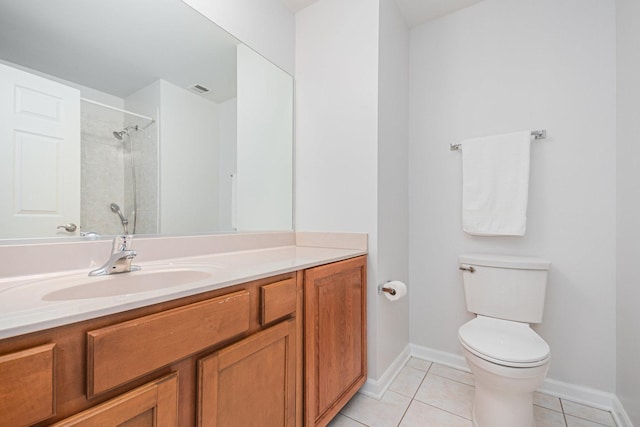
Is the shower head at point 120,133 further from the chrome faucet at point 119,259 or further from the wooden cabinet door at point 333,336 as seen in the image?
the wooden cabinet door at point 333,336

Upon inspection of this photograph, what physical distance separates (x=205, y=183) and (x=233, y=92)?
56cm

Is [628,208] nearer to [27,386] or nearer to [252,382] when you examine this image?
[252,382]

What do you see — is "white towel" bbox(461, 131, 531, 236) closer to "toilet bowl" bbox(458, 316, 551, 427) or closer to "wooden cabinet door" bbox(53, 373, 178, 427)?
"toilet bowl" bbox(458, 316, 551, 427)

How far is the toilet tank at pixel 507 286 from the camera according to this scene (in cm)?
145

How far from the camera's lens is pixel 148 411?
61cm

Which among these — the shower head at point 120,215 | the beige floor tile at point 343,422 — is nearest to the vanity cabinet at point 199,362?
the beige floor tile at point 343,422

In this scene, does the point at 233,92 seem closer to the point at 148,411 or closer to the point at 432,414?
the point at 148,411

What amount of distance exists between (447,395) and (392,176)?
4.23 ft

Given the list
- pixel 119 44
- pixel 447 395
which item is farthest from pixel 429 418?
pixel 119 44

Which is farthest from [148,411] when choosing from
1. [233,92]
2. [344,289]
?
[233,92]

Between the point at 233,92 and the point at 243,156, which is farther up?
the point at 233,92

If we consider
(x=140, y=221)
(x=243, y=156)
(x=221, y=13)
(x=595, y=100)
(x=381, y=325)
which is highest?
(x=221, y=13)

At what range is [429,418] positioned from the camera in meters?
1.35

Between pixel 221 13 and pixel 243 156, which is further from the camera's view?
pixel 243 156
